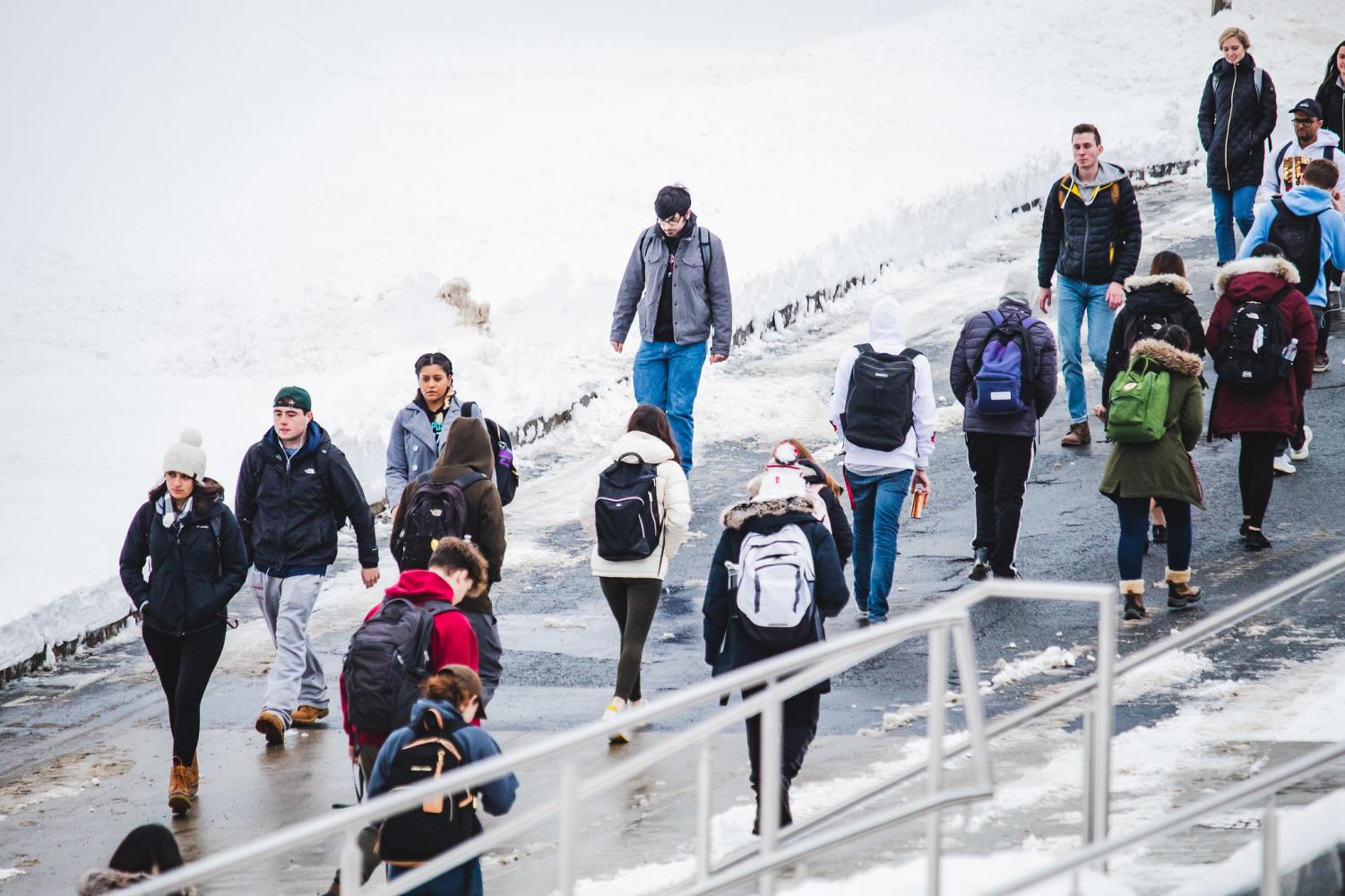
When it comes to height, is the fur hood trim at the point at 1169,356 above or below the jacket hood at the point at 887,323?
below

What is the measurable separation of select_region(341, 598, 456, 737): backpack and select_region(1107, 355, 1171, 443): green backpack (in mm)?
3957

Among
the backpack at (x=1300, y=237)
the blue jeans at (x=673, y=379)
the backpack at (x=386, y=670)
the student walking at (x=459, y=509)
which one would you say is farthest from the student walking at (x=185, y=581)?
the backpack at (x=1300, y=237)

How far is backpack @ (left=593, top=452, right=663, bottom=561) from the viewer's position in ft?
→ 24.2

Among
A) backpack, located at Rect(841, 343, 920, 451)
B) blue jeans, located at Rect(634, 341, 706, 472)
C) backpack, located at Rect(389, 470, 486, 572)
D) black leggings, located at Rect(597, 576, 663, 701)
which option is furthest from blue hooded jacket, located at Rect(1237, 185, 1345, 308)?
backpack, located at Rect(389, 470, 486, 572)

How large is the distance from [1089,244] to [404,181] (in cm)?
2297

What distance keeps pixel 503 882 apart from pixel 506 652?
9.63ft

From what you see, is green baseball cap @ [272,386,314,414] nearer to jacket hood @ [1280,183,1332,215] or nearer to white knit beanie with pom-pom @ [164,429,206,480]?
white knit beanie with pom-pom @ [164,429,206,480]

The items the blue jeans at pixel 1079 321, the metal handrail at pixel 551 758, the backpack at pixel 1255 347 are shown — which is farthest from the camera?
the blue jeans at pixel 1079 321

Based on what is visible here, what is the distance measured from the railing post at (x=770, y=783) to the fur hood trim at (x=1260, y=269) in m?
5.31

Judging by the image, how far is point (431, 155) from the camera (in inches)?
1304

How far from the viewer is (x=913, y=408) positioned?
822 cm

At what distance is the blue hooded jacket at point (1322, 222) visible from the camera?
10305 millimetres

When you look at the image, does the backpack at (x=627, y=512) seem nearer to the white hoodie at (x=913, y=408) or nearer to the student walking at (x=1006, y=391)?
the white hoodie at (x=913, y=408)

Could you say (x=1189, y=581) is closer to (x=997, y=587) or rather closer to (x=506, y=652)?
(x=506, y=652)
